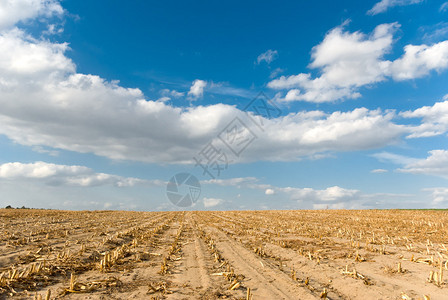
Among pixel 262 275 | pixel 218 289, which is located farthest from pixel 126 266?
pixel 262 275

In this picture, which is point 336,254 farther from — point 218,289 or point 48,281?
point 48,281

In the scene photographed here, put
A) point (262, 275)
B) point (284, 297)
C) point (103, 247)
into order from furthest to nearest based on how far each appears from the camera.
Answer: point (103, 247) → point (262, 275) → point (284, 297)

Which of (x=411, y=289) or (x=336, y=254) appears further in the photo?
(x=336, y=254)

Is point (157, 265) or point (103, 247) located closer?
point (157, 265)

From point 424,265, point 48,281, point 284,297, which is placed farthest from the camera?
point 424,265

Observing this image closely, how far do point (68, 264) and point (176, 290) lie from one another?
16.1 ft

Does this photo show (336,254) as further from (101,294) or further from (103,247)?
(103,247)

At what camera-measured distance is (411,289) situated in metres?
7.63

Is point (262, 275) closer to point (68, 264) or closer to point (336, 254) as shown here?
point (336, 254)

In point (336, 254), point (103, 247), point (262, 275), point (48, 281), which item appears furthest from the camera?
point (103, 247)

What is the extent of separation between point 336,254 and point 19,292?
1173 centimetres

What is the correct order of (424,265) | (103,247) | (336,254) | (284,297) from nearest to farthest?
(284,297) → (424,265) → (336,254) → (103,247)

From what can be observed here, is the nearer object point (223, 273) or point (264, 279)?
point (264, 279)

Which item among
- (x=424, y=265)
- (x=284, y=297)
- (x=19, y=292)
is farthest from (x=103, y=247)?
(x=424, y=265)
